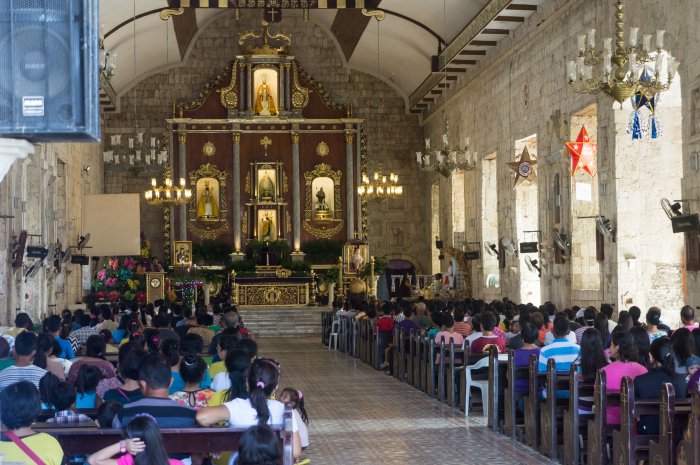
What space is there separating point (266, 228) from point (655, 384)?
2526cm

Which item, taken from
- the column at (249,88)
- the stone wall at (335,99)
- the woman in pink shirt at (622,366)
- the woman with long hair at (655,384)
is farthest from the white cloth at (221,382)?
the stone wall at (335,99)

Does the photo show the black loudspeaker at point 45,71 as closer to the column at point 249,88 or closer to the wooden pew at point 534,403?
the wooden pew at point 534,403

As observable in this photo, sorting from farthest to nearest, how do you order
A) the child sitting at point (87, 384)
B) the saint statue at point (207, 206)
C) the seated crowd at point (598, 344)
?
1. the saint statue at point (207, 206)
2. the seated crowd at point (598, 344)
3. the child sitting at point (87, 384)

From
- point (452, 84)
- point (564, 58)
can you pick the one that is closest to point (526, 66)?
point (564, 58)

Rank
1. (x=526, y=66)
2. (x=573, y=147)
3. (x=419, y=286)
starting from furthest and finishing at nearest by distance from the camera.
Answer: (x=419, y=286), (x=526, y=66), (x=573, y=147)

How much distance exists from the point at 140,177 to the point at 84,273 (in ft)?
17.7

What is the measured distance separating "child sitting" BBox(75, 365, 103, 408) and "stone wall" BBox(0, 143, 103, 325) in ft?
37.0

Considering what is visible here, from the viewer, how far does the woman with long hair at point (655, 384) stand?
26.6ft

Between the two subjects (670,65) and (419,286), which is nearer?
(670,65)

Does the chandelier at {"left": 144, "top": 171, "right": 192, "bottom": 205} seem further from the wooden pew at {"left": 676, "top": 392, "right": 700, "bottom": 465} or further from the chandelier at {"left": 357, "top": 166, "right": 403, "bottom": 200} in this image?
the wooden pew at {"left": 676, "top": 392, "right": 700, "bottom": 465}

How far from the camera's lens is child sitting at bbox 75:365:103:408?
7.87 metres

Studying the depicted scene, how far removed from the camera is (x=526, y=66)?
23.0 meters

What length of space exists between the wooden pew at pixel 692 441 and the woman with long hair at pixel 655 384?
2.72ft

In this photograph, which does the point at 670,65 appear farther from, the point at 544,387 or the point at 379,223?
the point at 379,223
